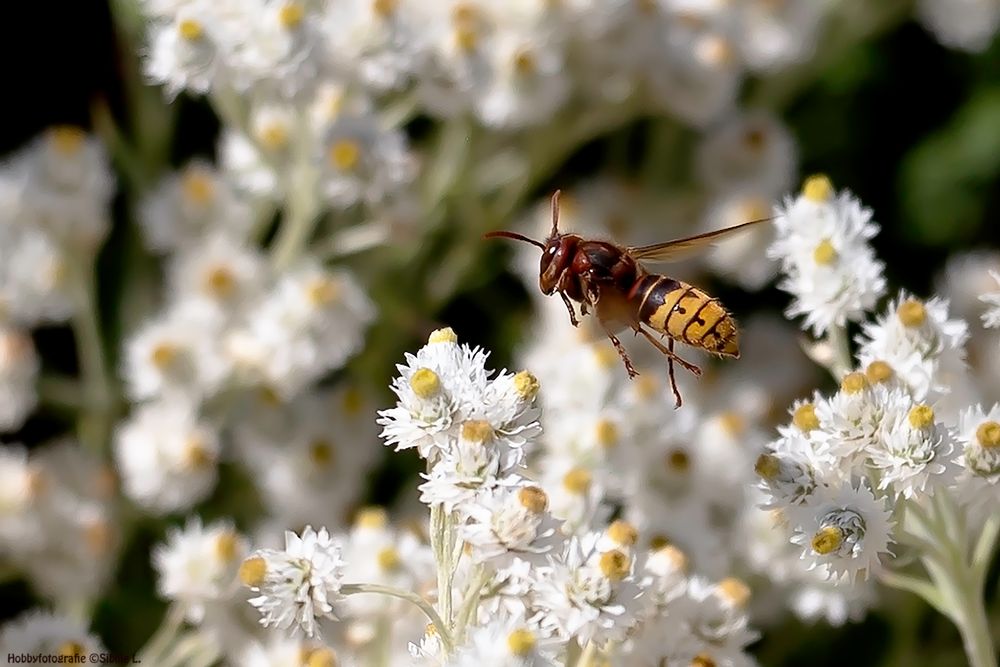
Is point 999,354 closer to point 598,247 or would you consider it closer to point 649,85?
point 649,85

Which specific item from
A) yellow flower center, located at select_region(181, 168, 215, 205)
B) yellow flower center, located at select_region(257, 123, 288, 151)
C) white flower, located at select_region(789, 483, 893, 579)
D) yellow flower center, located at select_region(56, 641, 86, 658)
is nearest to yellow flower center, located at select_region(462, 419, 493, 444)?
white flower, located at select_region(789, 483, 893, 579)

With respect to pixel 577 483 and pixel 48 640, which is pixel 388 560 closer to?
pixel 577 483

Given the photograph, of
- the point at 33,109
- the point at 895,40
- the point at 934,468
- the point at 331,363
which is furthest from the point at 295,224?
the point at 895,40

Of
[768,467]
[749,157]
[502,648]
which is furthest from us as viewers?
[749,157]

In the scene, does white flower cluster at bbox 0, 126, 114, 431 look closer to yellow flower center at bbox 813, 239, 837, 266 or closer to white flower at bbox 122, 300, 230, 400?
white flower at bbox 122, 300, 230, 400

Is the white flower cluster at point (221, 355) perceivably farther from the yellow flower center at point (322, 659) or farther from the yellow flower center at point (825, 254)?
the yellow flower center at point (825, 254)

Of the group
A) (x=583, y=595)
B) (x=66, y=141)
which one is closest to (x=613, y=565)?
(x=583, y=595)
